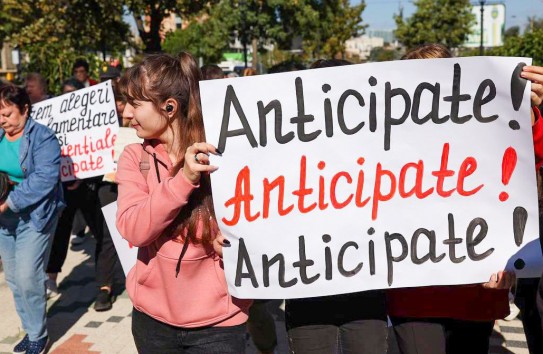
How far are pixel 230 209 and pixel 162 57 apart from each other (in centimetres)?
61

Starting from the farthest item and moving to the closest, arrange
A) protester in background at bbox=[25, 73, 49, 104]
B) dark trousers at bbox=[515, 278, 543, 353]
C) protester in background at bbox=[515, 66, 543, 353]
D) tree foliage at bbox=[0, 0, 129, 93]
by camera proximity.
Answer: tree foliage at bbox=[0, 0, 129, 93], protester in background at bbox=[25, 73, 49, 104], dark trousers at bbox=[515, 278, 543, 353], protester in background at bbox=[515, 66, 543, 353]

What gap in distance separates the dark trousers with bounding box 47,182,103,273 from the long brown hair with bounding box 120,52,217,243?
10.3 feet

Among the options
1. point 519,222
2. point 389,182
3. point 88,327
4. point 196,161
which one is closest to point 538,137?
point 519,222

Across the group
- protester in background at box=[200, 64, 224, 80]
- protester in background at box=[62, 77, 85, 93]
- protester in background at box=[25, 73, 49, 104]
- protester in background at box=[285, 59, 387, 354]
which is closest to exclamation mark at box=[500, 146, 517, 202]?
protester in background at box=[285, 59, 387, 354]

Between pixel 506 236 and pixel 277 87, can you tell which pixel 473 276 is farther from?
pixel 277 87

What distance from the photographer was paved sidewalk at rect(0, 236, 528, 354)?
4195 millimetres

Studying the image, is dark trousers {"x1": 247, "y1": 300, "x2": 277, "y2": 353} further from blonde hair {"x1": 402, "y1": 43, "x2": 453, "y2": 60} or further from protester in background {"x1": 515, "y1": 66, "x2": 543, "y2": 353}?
blonde hair {"x1": 402, "y1": 43, "x2": 453, "y2": 60}

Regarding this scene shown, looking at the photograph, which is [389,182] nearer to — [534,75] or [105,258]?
[534,75]

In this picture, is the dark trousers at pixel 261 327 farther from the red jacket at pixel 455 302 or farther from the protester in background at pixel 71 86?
the protester in background at pixel 71 86

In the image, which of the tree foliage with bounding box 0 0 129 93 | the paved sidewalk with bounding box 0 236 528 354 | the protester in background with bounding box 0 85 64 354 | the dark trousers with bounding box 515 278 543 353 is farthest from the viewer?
the tree foliage with bounding box 0 0 129 93

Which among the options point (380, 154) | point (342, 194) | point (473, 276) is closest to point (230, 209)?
point (342, 194)

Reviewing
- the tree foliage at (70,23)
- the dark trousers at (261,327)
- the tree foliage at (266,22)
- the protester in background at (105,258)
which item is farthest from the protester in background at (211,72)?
the tree foliage at (266,22)

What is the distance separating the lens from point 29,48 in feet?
48.5

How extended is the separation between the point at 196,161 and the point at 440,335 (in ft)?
4.03
